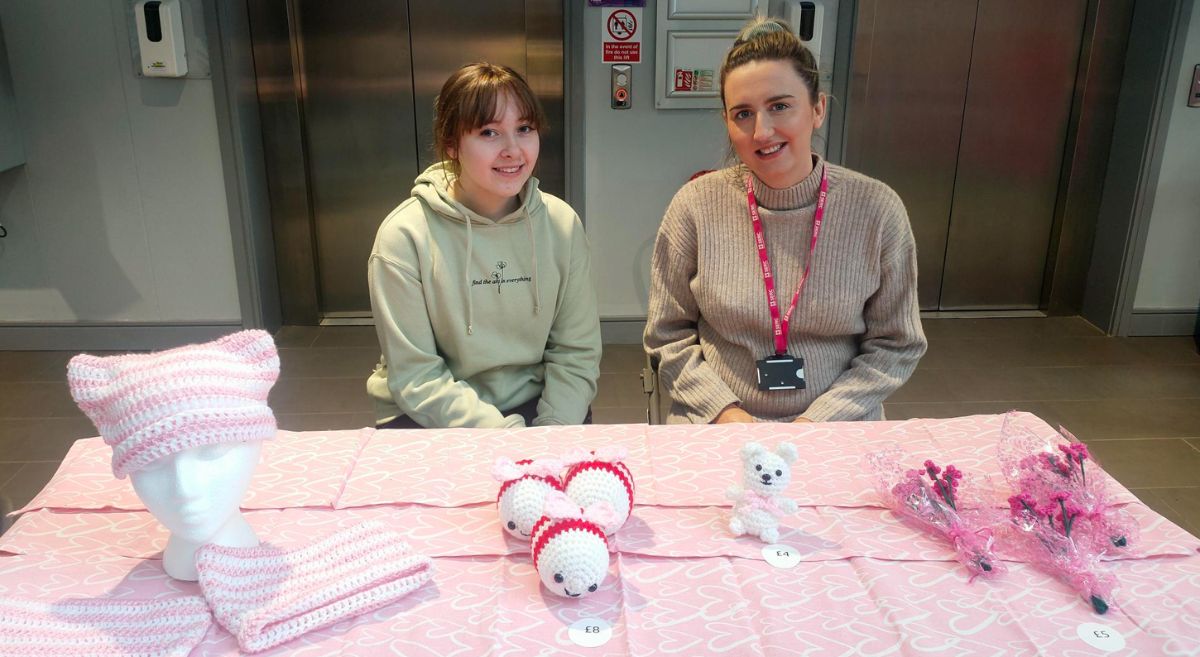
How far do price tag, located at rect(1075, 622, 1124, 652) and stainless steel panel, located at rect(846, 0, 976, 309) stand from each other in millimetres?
3229

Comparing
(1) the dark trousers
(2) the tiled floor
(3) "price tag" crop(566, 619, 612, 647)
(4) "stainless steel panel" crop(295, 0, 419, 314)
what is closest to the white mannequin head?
(3) "price tag" crop(566, 619, 612, 647)

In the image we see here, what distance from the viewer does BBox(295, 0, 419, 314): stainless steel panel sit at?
3.99 metres

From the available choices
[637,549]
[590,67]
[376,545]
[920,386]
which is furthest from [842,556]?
[590,67]

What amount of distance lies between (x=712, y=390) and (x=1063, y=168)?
131 inches

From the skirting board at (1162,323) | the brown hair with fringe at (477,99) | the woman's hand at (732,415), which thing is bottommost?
the skirting board at (1162,323)

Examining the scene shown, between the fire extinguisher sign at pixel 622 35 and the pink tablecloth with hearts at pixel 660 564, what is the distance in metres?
2.61

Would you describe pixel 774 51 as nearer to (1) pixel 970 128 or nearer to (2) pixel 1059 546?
(2) pixel 1059 546

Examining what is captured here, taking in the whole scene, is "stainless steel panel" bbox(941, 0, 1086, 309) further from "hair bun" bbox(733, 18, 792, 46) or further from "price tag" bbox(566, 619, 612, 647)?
"price tag" bbox(566, 619, 612, 647)

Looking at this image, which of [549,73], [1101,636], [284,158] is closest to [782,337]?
[1101,636]

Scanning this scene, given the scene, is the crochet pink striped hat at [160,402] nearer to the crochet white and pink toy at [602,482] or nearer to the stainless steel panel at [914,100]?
the crochet white and pink toy at [602,482]

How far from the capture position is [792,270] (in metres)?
1.96

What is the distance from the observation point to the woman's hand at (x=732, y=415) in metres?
1.92

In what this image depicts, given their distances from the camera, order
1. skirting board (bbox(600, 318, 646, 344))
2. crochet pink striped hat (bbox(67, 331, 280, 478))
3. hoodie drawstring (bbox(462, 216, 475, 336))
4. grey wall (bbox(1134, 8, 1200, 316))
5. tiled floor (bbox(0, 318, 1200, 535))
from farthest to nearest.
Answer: skirting board (bbox(600, 318, 646, 344))
grey wall (bbox(1134, 8, 1200, 316))
tiled floor (bbox(0, 318, 1200, 535))
hoodie drawstring (bbox(462, 216, 475, 336))
crochet pink striped hat (bbox(67, 331, 280, 478))

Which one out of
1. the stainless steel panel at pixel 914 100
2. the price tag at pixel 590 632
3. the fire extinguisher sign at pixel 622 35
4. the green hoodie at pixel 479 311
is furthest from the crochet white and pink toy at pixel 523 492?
the stainless steel panel at pixel 914 100
